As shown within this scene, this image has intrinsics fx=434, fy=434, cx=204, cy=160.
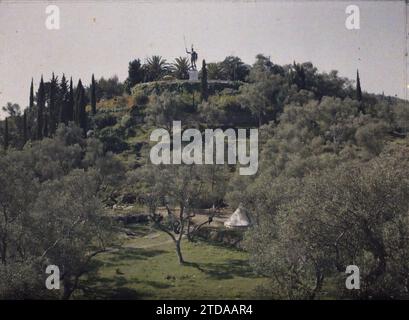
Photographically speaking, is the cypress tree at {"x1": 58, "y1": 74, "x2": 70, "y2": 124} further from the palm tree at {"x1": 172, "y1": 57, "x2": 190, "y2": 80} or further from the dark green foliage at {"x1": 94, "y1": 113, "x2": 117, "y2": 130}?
the palm tree at {"x1": 172, "y1": 57, "x2": 190, "y2": 80}

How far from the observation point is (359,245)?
20406mm

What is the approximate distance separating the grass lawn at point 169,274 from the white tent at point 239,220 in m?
3.65

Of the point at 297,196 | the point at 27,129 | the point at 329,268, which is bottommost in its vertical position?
the point at 329,268

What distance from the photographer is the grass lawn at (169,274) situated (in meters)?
22.8

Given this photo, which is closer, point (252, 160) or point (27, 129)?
point (252, 160)

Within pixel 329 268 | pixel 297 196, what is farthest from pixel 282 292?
pixel 297 196

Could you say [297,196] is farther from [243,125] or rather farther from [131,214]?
[243,125]

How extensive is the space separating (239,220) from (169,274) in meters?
11.3

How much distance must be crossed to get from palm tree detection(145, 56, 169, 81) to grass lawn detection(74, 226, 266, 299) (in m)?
53.6

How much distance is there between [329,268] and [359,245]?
1936 millimetres

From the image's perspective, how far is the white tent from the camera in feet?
117
